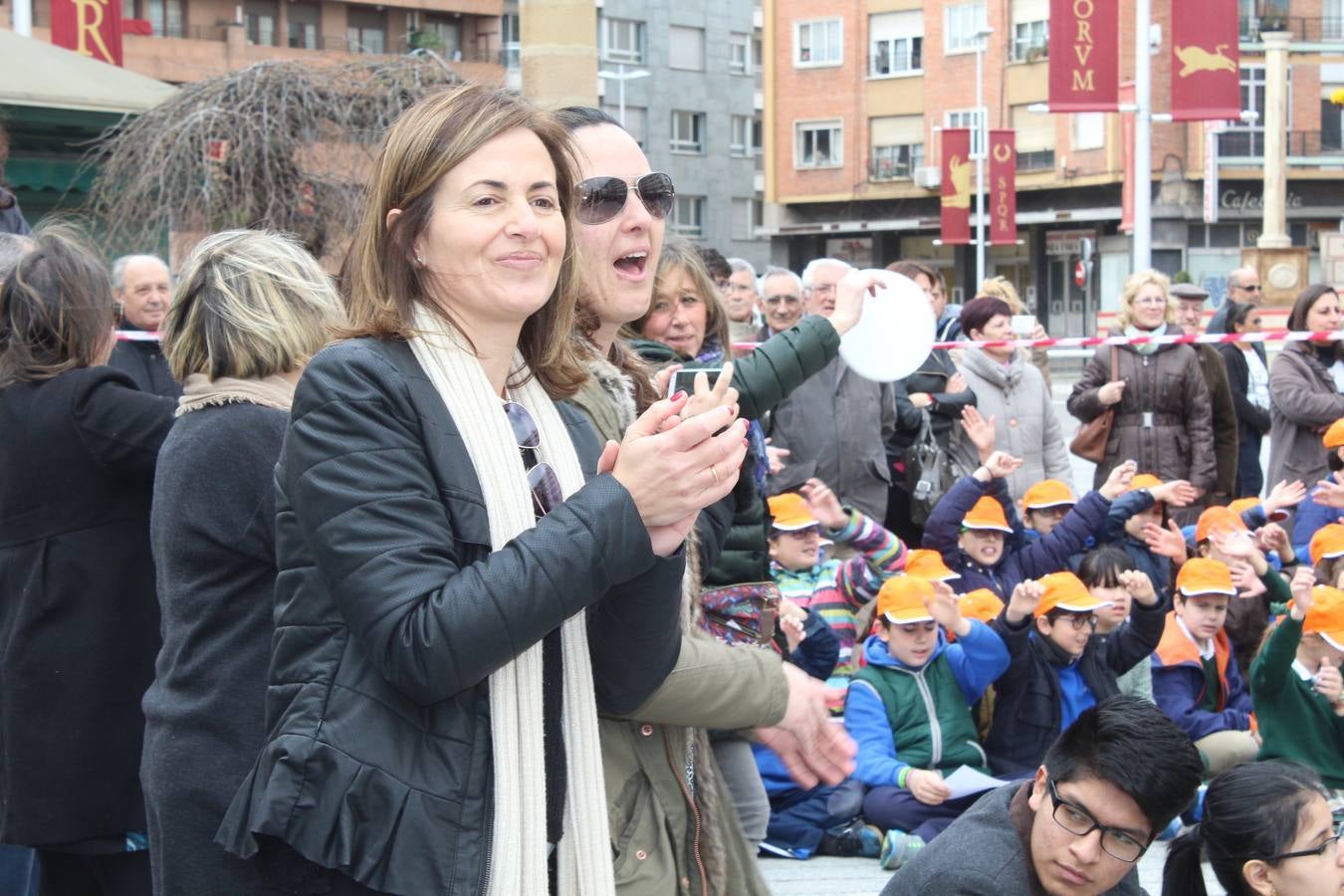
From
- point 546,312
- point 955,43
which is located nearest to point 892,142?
point 955,43

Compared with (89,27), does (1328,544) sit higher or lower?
lower

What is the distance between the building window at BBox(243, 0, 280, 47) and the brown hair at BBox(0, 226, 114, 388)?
157ft

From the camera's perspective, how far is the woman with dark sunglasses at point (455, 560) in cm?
174

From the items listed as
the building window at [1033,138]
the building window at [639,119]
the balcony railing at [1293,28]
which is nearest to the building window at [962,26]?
the building window at [1033,138]

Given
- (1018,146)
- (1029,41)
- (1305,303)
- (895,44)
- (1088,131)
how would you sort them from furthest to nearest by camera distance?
(895,44) < (1018,146) < (1029,41) < (1088,131) < (1305,303)

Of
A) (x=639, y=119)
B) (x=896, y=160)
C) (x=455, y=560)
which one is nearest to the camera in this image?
(x=455, y=560)

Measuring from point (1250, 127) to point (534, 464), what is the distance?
47.7 meters

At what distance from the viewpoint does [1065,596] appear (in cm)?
586

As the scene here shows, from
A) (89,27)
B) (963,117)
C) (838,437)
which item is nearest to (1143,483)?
(838,437)

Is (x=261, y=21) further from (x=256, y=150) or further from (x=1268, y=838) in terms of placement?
(x=1268, y=838)

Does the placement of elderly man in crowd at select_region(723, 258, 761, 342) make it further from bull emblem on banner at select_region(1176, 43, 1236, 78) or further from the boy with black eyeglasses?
bull emblem on banner at select_region(1176, 43, 1236, 78)

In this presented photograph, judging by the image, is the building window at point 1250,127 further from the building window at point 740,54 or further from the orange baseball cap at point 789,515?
the orange baseball cap at point 789,515

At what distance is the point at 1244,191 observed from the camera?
45.9 m

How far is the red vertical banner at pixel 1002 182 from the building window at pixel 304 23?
2285 centimetres
